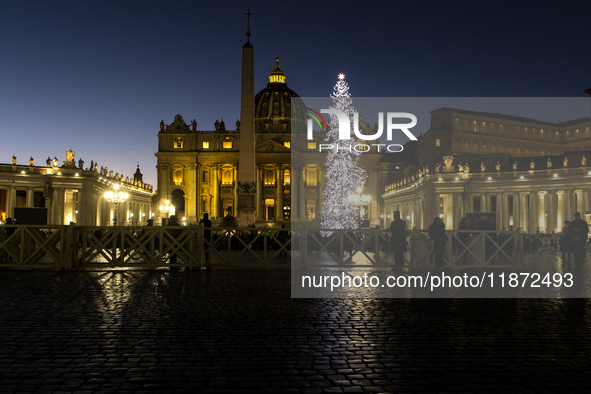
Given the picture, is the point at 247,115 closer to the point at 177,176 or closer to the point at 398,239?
the point at 398,239

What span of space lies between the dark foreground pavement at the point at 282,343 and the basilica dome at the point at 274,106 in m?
82.1

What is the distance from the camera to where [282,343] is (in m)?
5.53

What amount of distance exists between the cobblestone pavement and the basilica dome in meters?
82.1

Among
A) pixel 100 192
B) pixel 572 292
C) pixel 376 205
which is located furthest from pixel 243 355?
pixel 376 205

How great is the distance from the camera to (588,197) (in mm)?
40812

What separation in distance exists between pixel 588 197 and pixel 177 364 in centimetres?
4566

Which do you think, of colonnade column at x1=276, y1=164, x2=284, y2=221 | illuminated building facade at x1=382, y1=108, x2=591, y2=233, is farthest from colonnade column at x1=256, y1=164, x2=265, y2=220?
illuminated building facade at x1=382, y1=108, x2=591, y2=233

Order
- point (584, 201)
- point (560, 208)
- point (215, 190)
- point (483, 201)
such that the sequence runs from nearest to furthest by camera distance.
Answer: point (584, 201)
point (560, 208)
point (483, 201)
point (215, 190)

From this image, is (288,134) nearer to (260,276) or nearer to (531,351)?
(260,276)

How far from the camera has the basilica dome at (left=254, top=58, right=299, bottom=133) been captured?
90.8 m

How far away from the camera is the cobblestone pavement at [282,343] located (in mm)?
4266

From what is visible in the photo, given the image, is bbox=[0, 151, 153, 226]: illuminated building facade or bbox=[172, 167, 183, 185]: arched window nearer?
bbox=[0, 151, 153, 226]: illuminated building facade

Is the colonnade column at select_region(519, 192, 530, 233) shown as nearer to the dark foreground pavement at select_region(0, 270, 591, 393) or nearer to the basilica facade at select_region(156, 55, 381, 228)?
the basilica facade at select_region(156, 55, 381, 228)

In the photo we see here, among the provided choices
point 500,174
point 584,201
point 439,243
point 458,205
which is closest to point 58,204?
point 458,205
